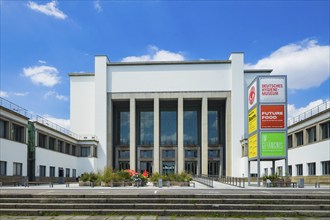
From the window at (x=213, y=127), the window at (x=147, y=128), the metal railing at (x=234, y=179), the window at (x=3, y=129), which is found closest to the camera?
the metal railing at (x=234, y=179)

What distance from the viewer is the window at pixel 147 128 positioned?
71.9 m

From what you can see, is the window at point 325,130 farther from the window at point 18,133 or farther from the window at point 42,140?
the window at point 42,140

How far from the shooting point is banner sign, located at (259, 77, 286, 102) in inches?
1225

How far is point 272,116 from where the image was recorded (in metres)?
31.3

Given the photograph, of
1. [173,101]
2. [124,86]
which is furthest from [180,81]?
[124,86]

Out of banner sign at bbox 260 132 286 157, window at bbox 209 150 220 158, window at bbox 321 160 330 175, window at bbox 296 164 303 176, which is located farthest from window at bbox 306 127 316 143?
window at bbox 209 150 220 158

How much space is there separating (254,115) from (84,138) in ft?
131

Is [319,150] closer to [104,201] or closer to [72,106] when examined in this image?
[104,201]

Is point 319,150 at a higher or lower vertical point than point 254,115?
lower

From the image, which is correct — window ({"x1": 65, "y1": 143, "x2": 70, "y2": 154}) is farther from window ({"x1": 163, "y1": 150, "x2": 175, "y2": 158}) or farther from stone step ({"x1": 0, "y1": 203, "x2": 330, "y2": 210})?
stone step ({"x1": 0, "y1": 203, "x2": 330, "y2": 210})

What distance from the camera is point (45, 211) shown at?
14.5 metres

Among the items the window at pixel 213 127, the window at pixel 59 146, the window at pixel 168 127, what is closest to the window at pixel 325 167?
the window at pixel 59 146

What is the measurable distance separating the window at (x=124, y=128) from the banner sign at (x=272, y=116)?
43.2 meters

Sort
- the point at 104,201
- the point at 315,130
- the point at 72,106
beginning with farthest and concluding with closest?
the point at 72,106 → the point at 315,130 → the point at 104,201
